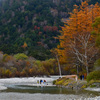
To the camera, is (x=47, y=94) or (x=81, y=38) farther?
(x=81, y=38)

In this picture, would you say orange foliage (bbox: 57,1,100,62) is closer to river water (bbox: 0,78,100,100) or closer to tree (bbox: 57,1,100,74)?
tree (bbox: 57,1,100,74)

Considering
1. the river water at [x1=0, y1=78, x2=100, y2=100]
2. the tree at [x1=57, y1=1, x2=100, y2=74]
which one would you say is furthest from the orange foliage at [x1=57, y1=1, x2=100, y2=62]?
the river water at [x1=0, y1=78, x2=100, y2=100]

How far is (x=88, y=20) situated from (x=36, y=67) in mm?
34818

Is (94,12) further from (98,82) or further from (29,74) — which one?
(29,74)

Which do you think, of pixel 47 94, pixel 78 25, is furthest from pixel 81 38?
pixel 47 94

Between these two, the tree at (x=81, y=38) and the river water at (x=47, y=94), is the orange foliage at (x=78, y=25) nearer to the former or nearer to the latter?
the tree at (x=81, y=38)

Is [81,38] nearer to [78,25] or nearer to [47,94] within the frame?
[78,25]

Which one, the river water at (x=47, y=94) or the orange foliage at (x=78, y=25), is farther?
the orange foliage at (x=78, y=25)

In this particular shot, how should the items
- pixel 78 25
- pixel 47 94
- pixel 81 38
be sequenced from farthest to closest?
1. pixel 78 25
2. pixel 81 38
3. pixel 47 94

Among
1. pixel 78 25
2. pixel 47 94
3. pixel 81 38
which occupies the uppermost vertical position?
pixel 78 25

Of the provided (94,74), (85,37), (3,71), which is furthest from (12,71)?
(94,74)

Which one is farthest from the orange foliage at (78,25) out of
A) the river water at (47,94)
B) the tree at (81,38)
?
the river water at (47,94)

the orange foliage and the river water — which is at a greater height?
the orange foliage

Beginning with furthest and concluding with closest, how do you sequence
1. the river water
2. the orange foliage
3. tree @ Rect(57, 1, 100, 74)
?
the orange foliage → tree @ Rect(57, 1, 100, 74) → the river water
